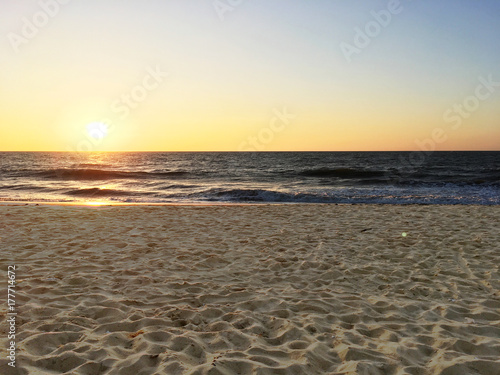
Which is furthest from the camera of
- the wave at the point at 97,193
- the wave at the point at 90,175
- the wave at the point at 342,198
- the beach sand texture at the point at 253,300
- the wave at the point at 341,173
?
the wave at the point at 341,173

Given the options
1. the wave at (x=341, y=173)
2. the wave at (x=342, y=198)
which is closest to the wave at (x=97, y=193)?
the wave at (x=342, y=198)

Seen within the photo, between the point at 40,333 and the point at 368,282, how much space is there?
434 centimetres

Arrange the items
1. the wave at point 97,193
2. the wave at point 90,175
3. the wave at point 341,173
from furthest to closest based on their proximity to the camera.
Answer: the wave at point 341,173
the wave at point 90,175
the wave at point 97,193

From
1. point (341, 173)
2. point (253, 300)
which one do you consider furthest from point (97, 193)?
point (341, 173)

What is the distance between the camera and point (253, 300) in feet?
14.8

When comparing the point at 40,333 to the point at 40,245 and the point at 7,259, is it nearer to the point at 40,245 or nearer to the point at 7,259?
the point at 7,259

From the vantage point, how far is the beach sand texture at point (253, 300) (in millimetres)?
3188

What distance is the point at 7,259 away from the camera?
19.5ft

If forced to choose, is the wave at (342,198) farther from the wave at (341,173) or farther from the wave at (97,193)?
the wave at (341,173)

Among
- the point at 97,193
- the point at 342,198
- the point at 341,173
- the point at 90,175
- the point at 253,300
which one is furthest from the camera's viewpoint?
the point at 341,173

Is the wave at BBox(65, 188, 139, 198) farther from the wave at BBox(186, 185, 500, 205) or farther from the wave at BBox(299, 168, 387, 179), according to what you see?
the wave at BBox(299, 168, 387, 179)

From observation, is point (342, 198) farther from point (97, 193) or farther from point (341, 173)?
point (341, 173)

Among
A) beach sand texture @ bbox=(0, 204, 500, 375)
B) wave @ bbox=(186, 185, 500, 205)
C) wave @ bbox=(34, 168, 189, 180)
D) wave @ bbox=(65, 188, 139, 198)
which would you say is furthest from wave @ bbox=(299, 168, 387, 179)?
beach sand texture @ bbox=(0, 204, 500, 375)

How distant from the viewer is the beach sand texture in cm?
319
